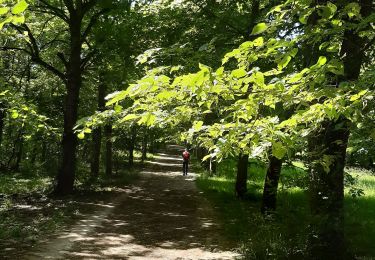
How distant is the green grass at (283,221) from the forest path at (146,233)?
56cm

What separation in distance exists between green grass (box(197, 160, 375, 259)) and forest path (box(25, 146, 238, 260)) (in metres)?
0.56

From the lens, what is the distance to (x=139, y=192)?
18172mm

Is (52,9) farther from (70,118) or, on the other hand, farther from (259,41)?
(259,41)

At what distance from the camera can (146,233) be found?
10.8 m

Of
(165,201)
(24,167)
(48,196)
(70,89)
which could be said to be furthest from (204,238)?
(24,167)

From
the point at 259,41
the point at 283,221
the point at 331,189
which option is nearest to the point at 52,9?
the point at 283,221

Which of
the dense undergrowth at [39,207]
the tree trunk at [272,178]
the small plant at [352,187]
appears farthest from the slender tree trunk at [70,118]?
the small plant at [352,187]

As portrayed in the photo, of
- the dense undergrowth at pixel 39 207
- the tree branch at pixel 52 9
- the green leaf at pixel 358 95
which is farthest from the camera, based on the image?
the tree branch at pixel 52 9

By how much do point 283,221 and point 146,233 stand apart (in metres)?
4.17

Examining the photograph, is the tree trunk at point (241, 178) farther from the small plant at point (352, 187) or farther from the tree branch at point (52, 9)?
the tree branch at point (52, 9)

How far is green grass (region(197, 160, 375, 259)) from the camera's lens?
7.59m

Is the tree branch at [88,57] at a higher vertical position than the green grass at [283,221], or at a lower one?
higher

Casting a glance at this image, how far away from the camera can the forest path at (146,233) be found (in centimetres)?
873

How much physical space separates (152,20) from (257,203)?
27.5 feet
